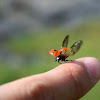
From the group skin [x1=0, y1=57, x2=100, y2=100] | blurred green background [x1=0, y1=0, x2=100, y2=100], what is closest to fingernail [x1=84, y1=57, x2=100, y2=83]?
skin [x1=0, y1=57, x2=100, y2=100]

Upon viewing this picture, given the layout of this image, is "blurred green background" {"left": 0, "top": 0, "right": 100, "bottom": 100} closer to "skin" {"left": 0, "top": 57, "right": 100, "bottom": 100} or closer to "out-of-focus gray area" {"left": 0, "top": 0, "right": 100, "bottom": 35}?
"out-of-focus gray area" {"left": 0, "top": 0, "right": 100, "bottom": 35}

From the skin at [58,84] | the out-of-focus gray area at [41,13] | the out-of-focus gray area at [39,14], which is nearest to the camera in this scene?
the skin at [58,84]

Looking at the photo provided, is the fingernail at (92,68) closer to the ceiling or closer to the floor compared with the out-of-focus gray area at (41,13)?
closer to the floor

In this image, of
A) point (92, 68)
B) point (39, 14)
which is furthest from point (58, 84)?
point (39, 14)

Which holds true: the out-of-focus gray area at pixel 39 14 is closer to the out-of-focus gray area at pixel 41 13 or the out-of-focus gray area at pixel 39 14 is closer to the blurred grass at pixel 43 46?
the out-of-focus gray area at pixel 41 13

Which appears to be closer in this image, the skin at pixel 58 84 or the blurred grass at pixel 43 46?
the skin at pixel 58 84

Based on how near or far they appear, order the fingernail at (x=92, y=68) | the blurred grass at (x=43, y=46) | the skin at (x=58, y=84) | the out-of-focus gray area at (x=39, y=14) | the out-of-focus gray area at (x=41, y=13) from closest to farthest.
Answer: the skin at (x=58, y=84), the fingernail at (x=92, y=68), the blurred grass at (x=43, y=46), the out-of-focus gray area at (x=39, y=14), the out-of-focus gray area at (x=41, y=13)

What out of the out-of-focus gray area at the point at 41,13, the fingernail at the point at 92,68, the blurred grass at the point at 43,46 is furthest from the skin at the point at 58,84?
the out-of-focus gray area at the point at 41,13
